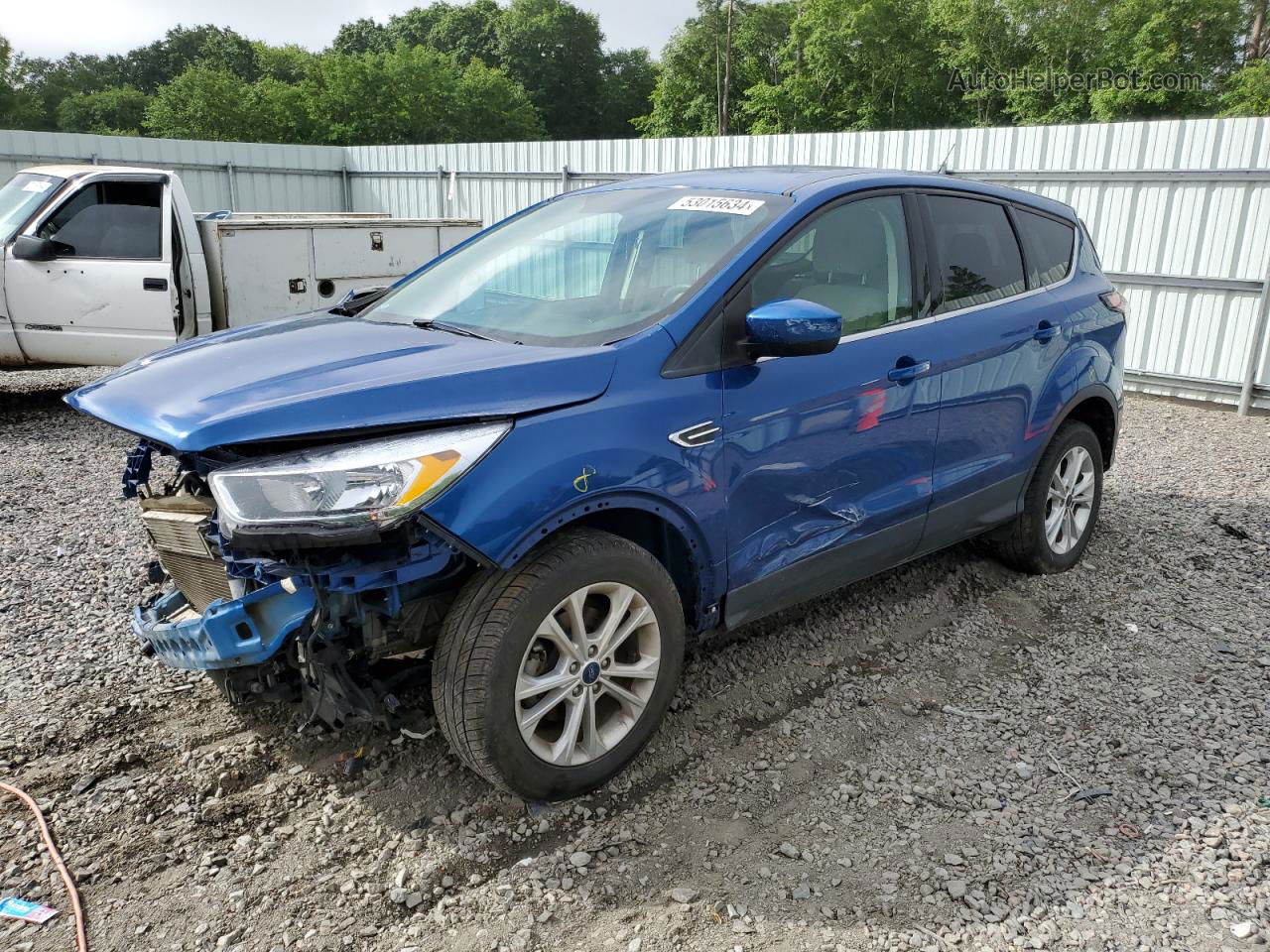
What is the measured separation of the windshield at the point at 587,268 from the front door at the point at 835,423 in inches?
9.3

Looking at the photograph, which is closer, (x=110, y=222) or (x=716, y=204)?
(x=716, y=204)

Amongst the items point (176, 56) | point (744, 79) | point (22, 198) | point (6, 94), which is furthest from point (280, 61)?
point (22, 198)

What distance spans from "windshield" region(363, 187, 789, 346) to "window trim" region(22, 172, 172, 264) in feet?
16.2

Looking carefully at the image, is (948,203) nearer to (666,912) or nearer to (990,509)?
(990,509)

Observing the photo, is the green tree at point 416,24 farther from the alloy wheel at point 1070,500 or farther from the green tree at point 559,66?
the alloy wheel at point 1070,500

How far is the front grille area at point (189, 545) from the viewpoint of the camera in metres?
2.88

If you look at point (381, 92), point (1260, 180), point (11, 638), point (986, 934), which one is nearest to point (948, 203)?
point (986, 934)

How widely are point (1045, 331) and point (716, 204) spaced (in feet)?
5.82

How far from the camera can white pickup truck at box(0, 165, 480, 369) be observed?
7742 millimetres

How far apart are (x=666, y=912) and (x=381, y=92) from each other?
2358 inches

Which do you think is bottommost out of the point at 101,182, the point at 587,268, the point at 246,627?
the point at 246,627

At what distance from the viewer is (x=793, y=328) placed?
9.85ft

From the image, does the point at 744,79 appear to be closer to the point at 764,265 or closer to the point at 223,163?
the point at 223,163

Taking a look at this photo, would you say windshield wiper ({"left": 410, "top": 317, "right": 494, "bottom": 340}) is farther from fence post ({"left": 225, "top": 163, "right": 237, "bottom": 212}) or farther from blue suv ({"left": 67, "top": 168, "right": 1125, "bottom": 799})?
fence post ({"left": 225, "top": 163, "right": 237, "bottom": 212})
